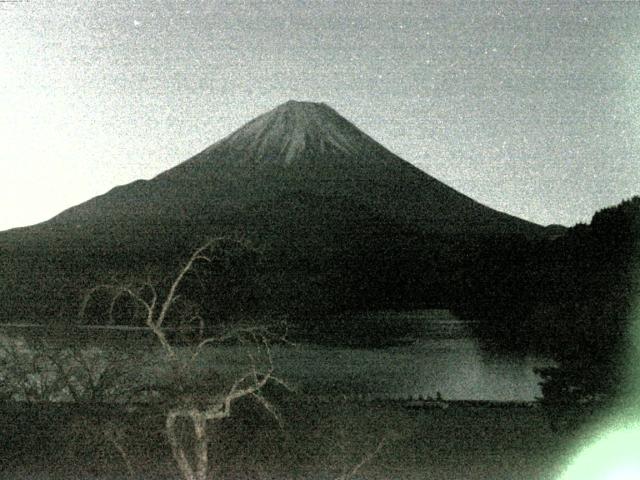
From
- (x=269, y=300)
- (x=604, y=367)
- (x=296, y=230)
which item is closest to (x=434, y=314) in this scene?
(x=269, y=300)

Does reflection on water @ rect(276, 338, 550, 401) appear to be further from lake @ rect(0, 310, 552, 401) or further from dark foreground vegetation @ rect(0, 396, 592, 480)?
dark foreground vegetation @ rect(0, 396, 592, 480)

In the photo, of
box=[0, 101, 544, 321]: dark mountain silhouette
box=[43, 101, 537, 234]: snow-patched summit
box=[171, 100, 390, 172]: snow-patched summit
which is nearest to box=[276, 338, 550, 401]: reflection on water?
box=[0, 101, 544, 321]: dark mountain silhouette

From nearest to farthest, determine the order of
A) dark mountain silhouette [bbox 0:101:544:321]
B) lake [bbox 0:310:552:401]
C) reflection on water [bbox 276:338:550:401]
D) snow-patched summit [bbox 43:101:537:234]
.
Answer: lake [bbox 0:310:552:401] < reflection on water [bbox 276:338:550:401] < dark mountain silhouette [bbox 0:101:544:321] < snow-patched summit [bbox 43:101:537:234]

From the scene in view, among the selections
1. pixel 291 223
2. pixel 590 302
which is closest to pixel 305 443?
pixel 590 302

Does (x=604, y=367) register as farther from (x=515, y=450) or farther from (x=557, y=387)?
(x=515, y=450)

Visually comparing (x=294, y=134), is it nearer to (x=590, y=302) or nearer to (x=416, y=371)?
(x=416, y=371)

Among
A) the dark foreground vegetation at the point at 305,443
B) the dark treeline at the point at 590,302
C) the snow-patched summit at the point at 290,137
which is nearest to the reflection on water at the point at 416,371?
the dark foreground vegetation at the point at 305,443

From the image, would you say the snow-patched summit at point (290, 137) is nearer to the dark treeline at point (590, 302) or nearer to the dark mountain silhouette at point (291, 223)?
the dark mountain silhouette at point (291, 223)
